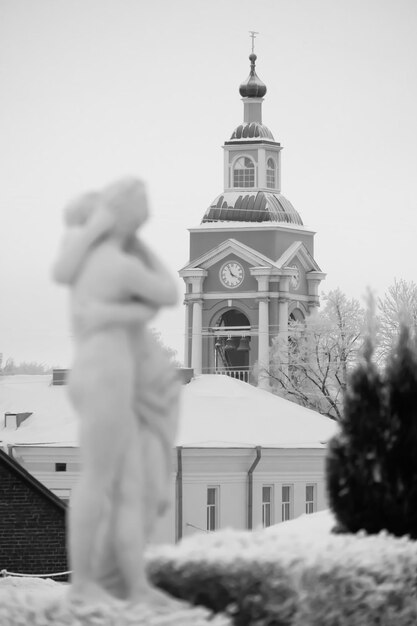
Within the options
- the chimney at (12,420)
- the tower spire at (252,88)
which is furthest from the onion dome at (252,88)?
the chimney at (12,420)

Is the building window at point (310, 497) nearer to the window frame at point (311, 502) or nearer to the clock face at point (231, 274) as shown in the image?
the window frame at point (311, 502)

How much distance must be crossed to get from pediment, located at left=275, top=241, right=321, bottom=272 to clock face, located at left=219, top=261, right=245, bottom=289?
178 centimetres

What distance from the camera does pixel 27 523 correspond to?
32.9 m

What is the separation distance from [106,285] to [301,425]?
37779 mm

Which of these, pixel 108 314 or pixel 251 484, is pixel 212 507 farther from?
pixel 108 314

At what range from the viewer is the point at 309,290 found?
86.6 meters

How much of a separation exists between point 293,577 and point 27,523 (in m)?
20.7

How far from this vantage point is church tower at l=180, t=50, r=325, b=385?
84125 mm

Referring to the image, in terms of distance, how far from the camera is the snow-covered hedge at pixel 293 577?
12430 mm

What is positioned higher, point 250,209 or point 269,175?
point 269,175

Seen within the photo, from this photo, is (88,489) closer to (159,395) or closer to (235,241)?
(159,395)

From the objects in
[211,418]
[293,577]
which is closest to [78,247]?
[293,577]

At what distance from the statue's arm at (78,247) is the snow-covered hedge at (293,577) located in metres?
2.04

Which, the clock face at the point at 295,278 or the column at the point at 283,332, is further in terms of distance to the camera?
the clock face at the point at 295,278
